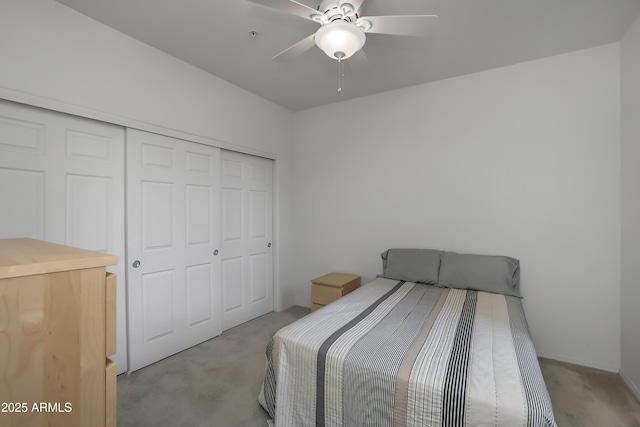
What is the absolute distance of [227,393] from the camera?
2.03 meters

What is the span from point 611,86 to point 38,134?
4.29 metres

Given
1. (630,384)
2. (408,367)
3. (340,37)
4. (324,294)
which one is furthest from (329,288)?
(630,384)

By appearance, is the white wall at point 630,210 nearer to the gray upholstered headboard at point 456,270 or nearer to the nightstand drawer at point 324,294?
the gray upholstered headboard at point 456,270

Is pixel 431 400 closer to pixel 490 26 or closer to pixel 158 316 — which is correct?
pixel 158 316

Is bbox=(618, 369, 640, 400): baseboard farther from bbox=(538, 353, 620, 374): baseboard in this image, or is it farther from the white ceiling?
the white ceiling

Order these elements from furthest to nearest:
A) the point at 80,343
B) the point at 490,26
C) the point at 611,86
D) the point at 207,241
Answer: the point at 207,241 < the point at 611,86 < the point at 490,26 < the point at 80,343

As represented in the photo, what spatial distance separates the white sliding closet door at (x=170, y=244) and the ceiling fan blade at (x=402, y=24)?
6.39 ft

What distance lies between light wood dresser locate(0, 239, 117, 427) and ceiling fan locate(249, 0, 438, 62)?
57.3 inches

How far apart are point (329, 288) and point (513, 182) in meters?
2.07

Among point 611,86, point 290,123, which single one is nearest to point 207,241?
point 290,123

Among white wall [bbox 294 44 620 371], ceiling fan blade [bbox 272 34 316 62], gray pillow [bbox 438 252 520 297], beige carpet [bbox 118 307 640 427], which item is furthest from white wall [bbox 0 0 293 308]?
gray pillow [bbox 438 252 520 297]

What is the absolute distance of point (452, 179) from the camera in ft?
9.64

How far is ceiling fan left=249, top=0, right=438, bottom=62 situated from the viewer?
1.49 metres

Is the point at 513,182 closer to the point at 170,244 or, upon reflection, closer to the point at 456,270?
the point at 456,270
